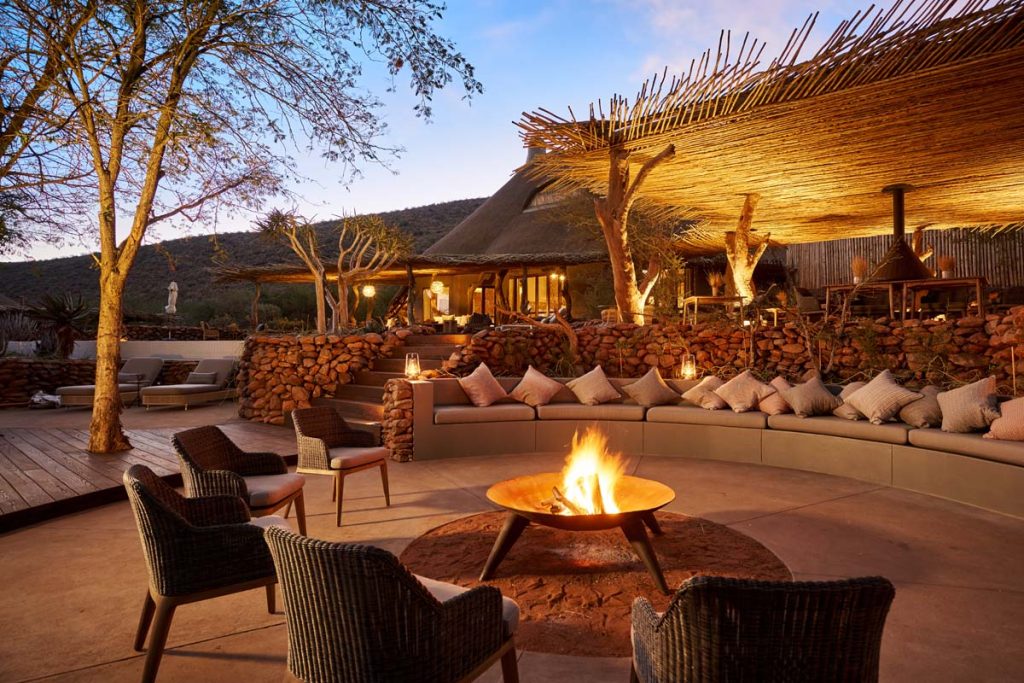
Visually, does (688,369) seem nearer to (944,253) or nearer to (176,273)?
(944,253)

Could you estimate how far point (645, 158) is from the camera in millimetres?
7773

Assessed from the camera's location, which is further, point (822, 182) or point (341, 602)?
point (822, 182)

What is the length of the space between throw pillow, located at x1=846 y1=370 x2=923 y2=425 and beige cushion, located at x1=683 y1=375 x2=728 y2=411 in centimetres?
123

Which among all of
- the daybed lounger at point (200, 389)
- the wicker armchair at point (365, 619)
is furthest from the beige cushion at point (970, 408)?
the daybed lounger at point (200, 389)

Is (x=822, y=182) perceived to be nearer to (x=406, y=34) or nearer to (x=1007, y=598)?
(x=406, y=34)

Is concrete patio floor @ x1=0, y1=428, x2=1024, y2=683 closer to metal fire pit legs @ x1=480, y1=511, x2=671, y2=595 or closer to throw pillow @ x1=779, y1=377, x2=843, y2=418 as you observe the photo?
throw pillow @ x1=779, y1=377, x2=843, y2=418

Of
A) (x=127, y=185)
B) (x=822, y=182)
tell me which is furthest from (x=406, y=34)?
(x=822, y=182)

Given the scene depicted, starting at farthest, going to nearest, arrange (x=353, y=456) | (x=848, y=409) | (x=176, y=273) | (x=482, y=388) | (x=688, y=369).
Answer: (x=176, y=273) < (x=688, y=369) < (x=482, y=388) < (x=848, y=409) < (x=353, y=456)

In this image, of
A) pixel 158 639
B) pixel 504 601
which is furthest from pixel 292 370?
pixel 504 601

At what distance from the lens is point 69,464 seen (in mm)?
5445

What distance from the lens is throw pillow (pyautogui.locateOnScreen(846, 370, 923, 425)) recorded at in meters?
5.09

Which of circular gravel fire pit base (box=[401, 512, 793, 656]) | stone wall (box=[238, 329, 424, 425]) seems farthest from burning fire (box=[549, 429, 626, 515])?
stone wall (box=[238, 329, 424, 425])

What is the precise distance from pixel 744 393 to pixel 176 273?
31.6 m

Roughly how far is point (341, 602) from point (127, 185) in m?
6.29
